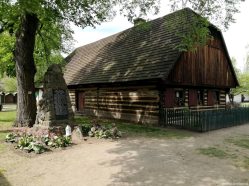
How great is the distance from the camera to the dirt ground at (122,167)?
290 inches

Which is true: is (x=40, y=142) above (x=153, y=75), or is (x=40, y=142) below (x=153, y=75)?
below

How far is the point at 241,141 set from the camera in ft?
43.3

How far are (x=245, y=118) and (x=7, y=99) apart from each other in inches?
1876

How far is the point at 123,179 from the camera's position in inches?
293

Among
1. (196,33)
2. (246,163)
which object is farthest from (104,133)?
(196,33)

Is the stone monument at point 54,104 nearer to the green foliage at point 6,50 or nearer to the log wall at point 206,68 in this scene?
the log wall at point 206,68

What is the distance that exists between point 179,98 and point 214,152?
9098 mm

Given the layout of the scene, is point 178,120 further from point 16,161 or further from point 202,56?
point 16,161

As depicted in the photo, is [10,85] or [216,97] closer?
[216,97]

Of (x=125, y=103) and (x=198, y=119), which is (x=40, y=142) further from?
(x=125, y=103)

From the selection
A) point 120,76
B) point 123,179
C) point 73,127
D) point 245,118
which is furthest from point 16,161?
point 245,118

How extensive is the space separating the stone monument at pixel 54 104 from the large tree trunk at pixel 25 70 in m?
1.70

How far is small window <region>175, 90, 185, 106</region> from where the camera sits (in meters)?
19.3

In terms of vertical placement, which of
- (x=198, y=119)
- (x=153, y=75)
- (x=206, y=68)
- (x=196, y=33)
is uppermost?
(x=196, y=33)
